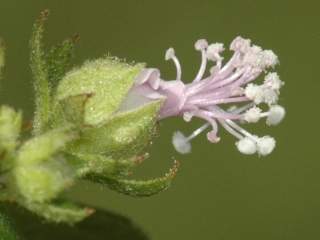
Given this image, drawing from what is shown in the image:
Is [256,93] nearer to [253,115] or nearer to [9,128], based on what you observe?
[253,115]

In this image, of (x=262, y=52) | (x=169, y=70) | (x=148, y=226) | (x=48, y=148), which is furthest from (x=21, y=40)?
(x=48, y=148)

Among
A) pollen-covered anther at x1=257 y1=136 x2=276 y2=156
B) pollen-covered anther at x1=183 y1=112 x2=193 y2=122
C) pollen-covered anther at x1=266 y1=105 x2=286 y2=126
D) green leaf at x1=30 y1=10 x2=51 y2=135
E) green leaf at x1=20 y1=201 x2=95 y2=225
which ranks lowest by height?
green leaf at x1=20 y1=201 x2=95 y2=225

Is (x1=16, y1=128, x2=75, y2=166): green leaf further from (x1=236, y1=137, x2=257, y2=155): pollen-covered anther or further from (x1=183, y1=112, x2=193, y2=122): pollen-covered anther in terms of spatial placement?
(x1=236, y1=137, x2=257, y2=155): pollen-covered anther

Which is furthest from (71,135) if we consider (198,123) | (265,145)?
(198,123)

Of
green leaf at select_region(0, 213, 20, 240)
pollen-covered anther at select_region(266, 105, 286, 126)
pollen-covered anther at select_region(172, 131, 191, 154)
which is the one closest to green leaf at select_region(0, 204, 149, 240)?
green leaf at select_region(0, 213, 20, 240)

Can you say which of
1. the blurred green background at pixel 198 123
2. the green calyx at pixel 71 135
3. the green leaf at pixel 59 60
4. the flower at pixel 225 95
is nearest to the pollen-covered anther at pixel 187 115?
the flower at pixel 225 95

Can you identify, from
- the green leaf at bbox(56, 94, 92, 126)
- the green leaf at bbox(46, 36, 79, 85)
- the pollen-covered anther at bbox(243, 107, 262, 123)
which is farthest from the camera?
the pollen-covered anther at bbox(243, 107, 262, 123)
